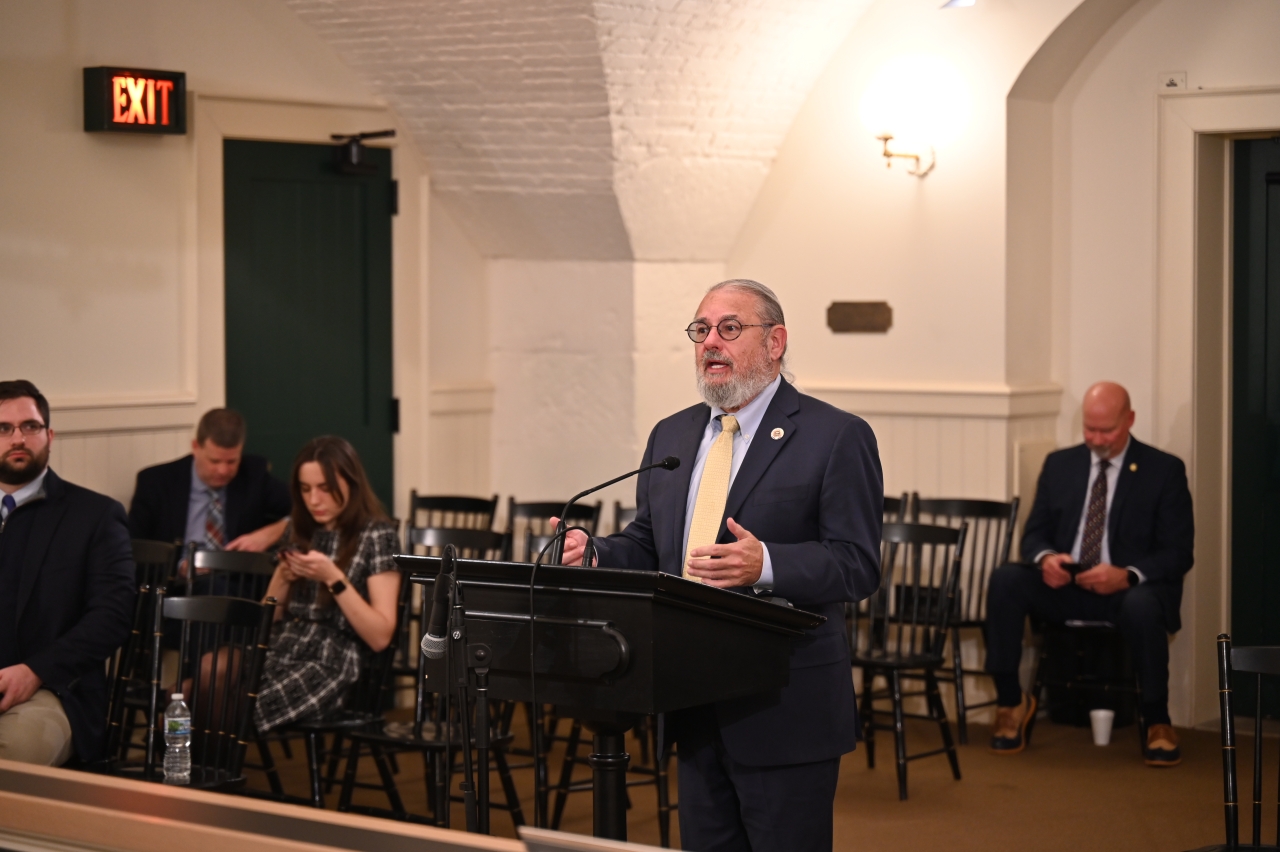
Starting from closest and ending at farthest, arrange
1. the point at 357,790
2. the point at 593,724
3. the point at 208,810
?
the point at 208,810, the point at 593,724, the point at 357,790

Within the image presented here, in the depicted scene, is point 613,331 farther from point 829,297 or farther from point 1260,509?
point 1260,509

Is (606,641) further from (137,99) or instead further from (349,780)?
(137,99)

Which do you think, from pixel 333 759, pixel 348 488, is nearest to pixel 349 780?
pixel 333 759

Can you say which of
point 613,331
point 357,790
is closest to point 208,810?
point 357,790

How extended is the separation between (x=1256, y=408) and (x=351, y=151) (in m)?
3.82

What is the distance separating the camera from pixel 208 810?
191cm

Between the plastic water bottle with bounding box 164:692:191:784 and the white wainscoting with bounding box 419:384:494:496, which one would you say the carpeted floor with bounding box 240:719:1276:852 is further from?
the white wainscoting with bounding box 419:384:494:496

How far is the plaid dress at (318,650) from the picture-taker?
4438mm

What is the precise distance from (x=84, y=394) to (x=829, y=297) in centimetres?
303

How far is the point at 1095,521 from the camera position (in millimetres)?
5871

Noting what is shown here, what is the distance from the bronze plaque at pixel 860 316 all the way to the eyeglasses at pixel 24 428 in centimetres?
340

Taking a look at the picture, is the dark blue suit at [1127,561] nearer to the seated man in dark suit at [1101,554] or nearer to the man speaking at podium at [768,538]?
the seated man in dark suit at [1101,554]

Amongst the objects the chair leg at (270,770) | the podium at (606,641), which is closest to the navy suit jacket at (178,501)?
the chair leg at (270,770)

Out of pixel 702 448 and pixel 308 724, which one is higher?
pixel 702 448
